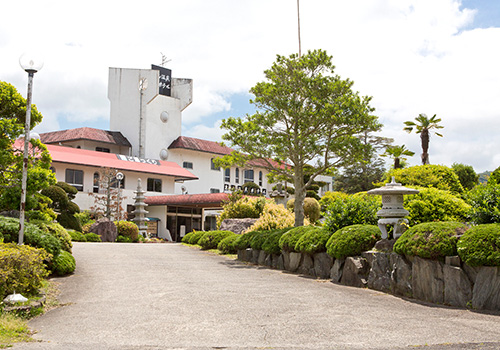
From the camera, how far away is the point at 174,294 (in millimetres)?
10422

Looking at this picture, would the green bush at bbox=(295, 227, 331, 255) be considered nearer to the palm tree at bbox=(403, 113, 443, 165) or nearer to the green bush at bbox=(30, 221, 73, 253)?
the green bush at bbox=(30, 221, 73, 253)

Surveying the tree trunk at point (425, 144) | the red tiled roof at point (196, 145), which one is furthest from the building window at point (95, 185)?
the tree trunk at point (425, 144)

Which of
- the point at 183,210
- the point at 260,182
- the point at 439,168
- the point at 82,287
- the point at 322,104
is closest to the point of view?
the point at 82,287

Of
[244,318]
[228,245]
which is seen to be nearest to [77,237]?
[228,245]

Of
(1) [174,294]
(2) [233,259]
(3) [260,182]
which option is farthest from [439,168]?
(3) [260,182]

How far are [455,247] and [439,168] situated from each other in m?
13.3

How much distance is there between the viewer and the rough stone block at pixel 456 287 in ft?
29.5

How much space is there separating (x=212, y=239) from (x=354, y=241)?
11833mm

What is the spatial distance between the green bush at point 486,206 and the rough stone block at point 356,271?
108 inches

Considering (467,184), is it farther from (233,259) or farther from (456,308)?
(456,308)

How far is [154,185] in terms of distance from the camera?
46.0 metres

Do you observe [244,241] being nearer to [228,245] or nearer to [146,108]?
[228,245]

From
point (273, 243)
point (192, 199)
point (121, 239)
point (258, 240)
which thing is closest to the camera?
point (273, 243)

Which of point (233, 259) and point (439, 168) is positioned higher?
point (439, 168)
